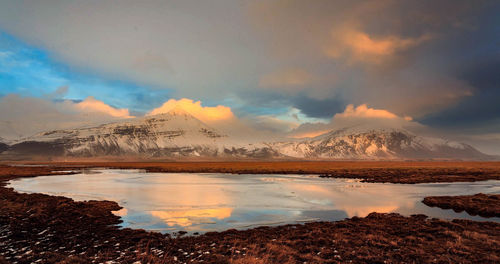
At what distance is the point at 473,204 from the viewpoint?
25594 mm

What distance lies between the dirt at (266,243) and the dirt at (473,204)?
225 inches

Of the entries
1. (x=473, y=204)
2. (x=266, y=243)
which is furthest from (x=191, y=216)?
(x=473, y=204)

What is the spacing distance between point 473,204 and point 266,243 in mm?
21702

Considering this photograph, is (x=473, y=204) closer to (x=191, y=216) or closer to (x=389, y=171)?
(x=191, y=216)

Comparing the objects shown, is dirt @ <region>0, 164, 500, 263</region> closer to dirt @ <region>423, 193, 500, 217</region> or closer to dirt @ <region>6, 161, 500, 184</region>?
dirt @ <region>423, 193, 500, 217</region>

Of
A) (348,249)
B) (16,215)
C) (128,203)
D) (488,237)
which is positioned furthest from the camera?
(128,203)

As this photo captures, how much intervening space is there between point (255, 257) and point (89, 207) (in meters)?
19.4

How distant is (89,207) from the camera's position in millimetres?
25578

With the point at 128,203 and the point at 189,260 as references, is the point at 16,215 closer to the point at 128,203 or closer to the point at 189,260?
the point at 128,203

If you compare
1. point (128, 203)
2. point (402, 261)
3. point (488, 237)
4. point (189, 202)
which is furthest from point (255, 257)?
point (128, 203)

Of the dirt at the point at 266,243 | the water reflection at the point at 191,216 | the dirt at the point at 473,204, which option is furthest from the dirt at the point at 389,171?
the water reflection at the point at 191,216

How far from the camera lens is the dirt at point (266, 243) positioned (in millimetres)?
12516

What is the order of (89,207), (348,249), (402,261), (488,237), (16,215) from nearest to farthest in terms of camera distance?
1. (402,261)
2. (348,249)
3. (488,237)
4. (16,215)
5. (89,207)

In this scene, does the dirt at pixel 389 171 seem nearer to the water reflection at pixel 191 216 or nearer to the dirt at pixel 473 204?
the dirt at pixel 473 204
